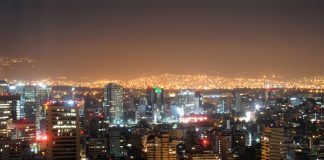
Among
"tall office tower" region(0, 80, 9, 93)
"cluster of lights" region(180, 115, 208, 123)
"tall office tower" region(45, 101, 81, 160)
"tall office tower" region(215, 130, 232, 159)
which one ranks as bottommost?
"tall office tower" region(215, 130, 232, 159)

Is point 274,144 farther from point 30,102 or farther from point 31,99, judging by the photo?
point 31,99

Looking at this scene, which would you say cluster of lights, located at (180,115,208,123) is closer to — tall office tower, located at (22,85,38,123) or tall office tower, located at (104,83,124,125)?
tall office tower, located at (104,83,124,125)

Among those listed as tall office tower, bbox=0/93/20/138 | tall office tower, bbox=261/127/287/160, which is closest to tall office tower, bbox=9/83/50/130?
tall office tower, bbox=0/93/20/138

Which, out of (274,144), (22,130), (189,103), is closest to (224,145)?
(274,144)

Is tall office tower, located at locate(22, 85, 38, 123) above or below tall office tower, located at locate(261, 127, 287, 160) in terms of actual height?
above

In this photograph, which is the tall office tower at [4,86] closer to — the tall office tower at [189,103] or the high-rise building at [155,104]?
the high-rise building at [155,104]

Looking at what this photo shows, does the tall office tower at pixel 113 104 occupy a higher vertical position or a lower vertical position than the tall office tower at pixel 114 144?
higher

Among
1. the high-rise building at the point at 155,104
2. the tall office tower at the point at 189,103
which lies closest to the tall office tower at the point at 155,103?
the high-rise building at the point at 155,104

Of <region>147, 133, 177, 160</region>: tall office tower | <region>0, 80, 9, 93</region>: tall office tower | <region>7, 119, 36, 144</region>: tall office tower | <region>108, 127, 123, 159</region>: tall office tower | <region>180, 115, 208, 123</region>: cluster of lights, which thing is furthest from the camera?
<region>180, 115, 208, 123</region>: cluster of lights

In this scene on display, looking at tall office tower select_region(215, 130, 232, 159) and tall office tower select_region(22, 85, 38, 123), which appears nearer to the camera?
tall office tower select_region(215, 130, 232, 159)
